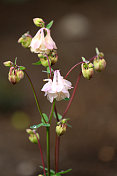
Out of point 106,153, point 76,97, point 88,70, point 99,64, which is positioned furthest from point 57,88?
point 76,97

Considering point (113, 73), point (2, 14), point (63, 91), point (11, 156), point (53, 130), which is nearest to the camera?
point (63, 91)

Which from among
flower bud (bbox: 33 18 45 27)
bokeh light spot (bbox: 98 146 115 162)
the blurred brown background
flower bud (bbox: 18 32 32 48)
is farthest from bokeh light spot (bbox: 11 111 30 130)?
flower bud (bbox: 33 18 45 27)

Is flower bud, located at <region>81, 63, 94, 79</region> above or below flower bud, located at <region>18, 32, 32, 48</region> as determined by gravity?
below

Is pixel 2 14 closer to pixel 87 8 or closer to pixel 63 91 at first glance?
pixel 87 8

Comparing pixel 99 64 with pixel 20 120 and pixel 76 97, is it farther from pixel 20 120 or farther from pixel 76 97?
pixel 76 97

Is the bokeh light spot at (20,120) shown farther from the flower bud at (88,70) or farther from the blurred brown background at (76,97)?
the flower bud at (88,70)

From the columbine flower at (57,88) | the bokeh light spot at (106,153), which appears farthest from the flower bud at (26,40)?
the bokeh light spot at (106,153)

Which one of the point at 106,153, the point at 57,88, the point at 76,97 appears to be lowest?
the point at 106,153

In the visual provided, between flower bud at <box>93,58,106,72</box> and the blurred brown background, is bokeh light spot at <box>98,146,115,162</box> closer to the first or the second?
the blurred brown background

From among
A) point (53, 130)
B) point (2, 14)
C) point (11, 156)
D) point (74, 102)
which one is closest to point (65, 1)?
point (2, 14)
